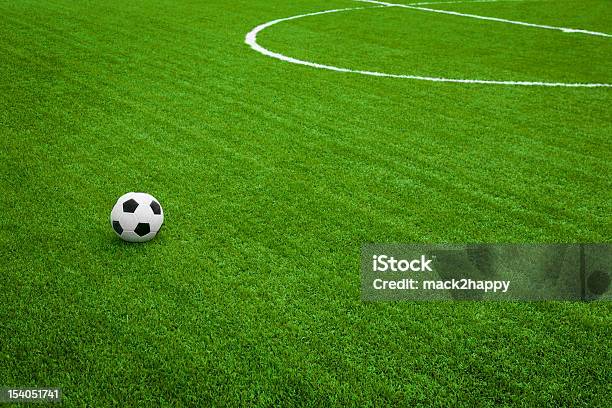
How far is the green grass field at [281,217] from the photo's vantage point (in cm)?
238

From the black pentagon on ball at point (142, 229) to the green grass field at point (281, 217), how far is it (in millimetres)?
91

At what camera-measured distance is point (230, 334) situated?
102 inches

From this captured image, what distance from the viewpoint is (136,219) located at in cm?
322

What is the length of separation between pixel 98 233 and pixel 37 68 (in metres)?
4.05

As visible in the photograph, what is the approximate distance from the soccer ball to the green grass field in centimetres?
8

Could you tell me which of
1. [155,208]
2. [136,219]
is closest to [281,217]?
[155,208]

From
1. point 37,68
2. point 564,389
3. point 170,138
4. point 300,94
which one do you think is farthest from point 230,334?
point 37,68

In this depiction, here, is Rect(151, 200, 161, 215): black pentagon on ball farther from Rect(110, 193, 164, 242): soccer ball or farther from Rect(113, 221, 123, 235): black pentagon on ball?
Rect(113, 221, 123, 235): black pentagon on ball

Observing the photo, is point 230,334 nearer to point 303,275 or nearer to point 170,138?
point 303,275

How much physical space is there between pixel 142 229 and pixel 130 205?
15cm

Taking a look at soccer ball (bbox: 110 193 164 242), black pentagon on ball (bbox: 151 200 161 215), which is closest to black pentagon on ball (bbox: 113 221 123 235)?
soccer ball (bbox: 110 193 164 242)

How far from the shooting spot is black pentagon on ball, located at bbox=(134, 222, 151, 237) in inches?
127

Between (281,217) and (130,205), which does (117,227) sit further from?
(281,217)

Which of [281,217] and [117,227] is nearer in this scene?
[117,227]
